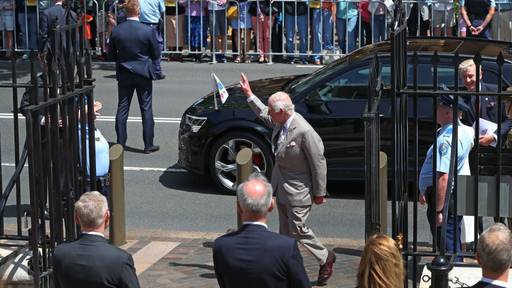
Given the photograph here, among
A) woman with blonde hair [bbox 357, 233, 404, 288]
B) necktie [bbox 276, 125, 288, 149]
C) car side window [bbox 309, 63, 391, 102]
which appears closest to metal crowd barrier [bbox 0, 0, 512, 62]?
car side window [bbox 309, 63, 391, 102]

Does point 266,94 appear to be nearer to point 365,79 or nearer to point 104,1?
point 365,79

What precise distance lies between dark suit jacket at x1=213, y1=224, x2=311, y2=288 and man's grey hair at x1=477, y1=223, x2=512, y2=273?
1.08 meters

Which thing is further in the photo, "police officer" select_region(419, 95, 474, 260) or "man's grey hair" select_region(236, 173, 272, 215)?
"police officer" select_region(419, 95, 474, 260)

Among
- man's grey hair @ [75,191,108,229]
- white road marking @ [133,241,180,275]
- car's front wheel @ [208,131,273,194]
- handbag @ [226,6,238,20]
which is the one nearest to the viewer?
man's grey hair @ [75,191,108,229]

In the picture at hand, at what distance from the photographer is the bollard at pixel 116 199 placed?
10578 mm

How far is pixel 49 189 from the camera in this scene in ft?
24.6

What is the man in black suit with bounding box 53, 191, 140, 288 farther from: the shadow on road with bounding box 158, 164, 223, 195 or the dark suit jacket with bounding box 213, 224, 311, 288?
the shadow on road with bounding box 158, 164, 223, 195

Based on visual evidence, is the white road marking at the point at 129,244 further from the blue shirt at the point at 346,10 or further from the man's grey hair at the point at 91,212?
the blue shirt at the point at 346,10


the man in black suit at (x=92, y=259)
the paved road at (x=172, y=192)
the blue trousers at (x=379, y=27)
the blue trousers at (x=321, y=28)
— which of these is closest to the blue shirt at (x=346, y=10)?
the blue trousers at (x=321, y=28)

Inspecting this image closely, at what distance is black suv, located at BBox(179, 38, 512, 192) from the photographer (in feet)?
40.4

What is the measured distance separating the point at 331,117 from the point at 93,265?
21.7 feet

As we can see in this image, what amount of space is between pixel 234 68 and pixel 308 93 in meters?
9.32

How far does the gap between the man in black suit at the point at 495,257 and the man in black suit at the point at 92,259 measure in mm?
1936

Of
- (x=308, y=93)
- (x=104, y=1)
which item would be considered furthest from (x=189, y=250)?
(x=104, y=1)
